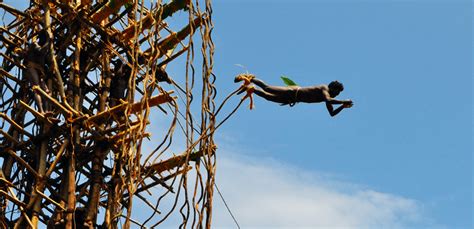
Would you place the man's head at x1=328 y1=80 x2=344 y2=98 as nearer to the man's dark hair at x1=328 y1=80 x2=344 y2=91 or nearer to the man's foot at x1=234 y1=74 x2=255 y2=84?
the man's dark hair at x1=328 y1=80 x2=344 y2=91

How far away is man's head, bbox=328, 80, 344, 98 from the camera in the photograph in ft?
22.8

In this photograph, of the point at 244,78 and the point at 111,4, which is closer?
the point at 244,78

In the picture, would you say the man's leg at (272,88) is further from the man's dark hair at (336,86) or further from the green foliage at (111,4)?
the green foliage at (111,4)

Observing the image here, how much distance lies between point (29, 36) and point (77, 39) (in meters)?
1.10

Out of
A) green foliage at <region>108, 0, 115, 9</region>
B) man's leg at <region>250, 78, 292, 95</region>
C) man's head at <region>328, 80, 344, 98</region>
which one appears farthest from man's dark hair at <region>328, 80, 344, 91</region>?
green foliage at <region>108, 0, 115, 9</region>

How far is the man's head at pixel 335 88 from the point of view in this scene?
22.8ft

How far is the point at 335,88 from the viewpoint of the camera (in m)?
6.98

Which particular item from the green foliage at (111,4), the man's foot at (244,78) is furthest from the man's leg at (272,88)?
the green foliage at (111,4)

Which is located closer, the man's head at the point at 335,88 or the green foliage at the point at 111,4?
the man's head at the point at 335,88

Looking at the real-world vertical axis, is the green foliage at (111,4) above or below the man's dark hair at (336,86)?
above

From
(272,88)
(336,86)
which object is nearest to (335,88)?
(336,86)

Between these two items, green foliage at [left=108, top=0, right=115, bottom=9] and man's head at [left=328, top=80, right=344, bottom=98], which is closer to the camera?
man's head at [left=328, top=80, right=344, bottom=98]

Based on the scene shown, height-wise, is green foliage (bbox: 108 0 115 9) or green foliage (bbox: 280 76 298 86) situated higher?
green foliage (bbox: 108 0 115 9)

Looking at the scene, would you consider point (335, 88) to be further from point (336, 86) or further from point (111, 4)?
point (111, 4)
